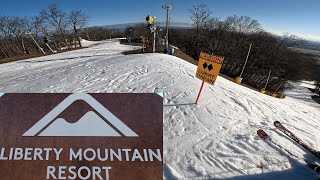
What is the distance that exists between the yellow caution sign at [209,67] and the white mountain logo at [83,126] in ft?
16.6

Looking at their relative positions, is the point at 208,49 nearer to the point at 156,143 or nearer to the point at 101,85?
the point at 101,85

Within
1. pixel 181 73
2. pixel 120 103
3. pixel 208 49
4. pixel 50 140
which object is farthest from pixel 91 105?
pixel 208 49

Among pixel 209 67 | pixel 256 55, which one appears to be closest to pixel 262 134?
pixel 209 67

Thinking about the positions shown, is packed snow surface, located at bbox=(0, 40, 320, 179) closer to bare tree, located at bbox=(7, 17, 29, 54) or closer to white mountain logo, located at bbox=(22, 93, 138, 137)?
white mountain logo, located at bbox=(22, 93, 138, 137)

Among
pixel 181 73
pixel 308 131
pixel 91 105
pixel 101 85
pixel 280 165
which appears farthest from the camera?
pixel 181 73

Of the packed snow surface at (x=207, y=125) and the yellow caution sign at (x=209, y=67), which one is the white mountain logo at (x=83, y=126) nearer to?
the packed snow surface at (x=207, y=125)

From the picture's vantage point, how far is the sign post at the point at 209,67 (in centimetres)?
711

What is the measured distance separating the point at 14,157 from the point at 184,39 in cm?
5405

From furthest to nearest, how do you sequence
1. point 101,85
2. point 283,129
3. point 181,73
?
point 181,73 → point 101,85 → point 283,129

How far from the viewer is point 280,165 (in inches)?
225
